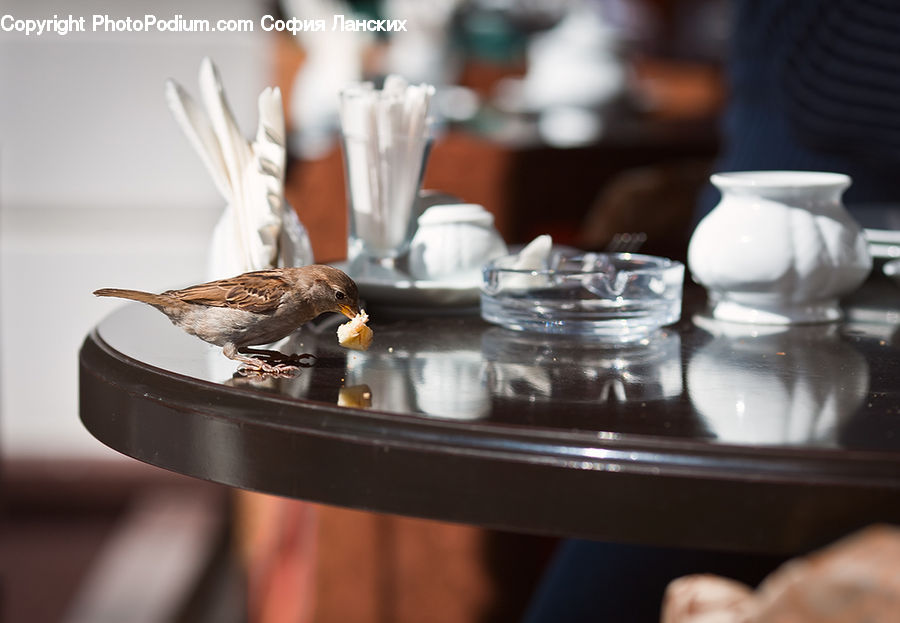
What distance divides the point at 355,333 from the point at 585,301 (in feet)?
0.69

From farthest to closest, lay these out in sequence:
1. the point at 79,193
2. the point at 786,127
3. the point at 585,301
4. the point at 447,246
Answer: the point at 79,193 < the point at 786,127 < the point at 447,246 < the point at 585,301

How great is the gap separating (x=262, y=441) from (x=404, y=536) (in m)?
1.30

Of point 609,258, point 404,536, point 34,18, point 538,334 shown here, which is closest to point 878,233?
point 609,258

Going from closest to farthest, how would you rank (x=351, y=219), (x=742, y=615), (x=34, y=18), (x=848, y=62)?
(x=742, y=615) → (x=351, y=219) → (x=848, y=62) → (x=34, y=18)

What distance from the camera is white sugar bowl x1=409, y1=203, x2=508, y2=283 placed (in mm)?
1040

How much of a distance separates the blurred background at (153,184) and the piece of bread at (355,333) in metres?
1.77

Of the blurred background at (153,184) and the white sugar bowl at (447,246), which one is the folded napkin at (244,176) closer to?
the white sugar bowl at (447,246)

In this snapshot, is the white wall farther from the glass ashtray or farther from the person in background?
the glass ashtray

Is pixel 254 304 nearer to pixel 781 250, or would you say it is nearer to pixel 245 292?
pixel 245 292

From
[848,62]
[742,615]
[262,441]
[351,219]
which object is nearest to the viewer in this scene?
[742,615]

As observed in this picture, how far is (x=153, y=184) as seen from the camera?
3.84m

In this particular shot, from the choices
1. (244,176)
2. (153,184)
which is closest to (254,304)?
(244,176)

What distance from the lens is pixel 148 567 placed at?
306 centimetres

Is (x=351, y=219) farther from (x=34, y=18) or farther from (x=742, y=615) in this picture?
(x=34, y=18)
